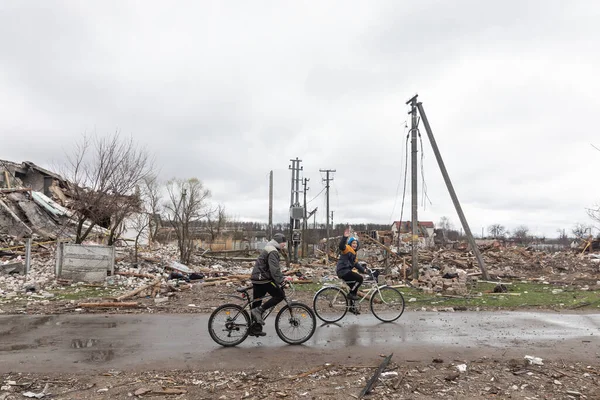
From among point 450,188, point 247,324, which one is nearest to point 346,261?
point 247,324

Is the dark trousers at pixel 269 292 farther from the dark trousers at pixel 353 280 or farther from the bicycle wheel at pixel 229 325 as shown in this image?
the dark trousers at pixel 353 280

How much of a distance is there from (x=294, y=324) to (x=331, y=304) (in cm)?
192

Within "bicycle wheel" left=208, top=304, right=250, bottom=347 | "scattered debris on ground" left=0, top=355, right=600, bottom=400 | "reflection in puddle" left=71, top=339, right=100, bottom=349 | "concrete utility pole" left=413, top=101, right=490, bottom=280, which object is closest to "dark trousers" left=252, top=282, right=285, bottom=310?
"bicycle wheel" left=208, top=304, right=250, bottom=347

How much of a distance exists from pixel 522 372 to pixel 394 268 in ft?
50.9

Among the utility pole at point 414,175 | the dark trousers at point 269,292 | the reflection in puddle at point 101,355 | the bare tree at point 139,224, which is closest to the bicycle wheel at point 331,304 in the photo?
the dark trousers at point 269,292

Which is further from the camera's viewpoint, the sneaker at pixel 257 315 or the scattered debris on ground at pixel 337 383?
the sneaker at pixel 257 315

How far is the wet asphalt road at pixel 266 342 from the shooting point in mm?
6129

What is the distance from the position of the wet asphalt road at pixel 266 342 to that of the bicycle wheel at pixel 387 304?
0.67 ft

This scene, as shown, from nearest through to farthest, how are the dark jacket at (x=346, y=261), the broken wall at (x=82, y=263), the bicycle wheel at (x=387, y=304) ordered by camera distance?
the bicycle wheel at (x=387, y=304), the dark jacket at (x=346, y=261), the broken wall at (x=82, y=263)

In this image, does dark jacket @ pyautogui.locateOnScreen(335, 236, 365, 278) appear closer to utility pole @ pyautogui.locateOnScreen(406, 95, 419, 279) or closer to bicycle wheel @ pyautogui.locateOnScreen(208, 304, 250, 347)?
bicycle wheel @ pyautogui.locateOnScreen(208, 304, 250, 347)

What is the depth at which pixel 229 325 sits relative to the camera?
6984mm

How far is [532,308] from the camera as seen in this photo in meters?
11.1

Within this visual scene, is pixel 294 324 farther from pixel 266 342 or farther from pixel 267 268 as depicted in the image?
pixel 267 268

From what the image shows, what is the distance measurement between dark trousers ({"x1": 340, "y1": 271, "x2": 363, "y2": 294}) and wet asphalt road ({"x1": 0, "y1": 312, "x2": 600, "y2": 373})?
0.73 meters
